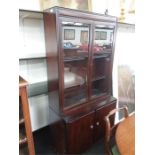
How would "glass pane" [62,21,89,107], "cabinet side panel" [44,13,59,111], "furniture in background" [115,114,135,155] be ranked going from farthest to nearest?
"glass pane" [62,21,89,107]
"cabinet side panel" [44,13,59,111]
"furniture in background" [115,114,135,155]

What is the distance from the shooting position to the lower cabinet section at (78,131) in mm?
1813

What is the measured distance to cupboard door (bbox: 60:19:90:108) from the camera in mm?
1705

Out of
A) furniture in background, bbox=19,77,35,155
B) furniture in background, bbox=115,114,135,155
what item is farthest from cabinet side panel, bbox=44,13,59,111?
furniture in background, bbox=115,114,135,155

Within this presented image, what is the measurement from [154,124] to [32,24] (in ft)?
5.97

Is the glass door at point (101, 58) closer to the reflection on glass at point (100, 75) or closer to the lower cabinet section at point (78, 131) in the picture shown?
the reflection on glass at point (100, 75)

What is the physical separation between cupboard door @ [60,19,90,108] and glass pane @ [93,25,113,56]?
161mm

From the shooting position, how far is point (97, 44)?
205cm

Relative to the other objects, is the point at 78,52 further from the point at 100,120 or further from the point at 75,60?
the point at 100,120

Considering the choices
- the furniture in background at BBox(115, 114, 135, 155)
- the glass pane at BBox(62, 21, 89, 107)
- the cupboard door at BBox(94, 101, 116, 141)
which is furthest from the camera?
the cupboard door at BBox(94, 101, 116, 141)

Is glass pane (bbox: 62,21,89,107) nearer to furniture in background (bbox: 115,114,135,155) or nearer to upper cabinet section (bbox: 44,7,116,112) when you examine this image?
upper cabinet section (bbox: 44,7,116,112)

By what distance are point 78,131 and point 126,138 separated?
75 centimetres

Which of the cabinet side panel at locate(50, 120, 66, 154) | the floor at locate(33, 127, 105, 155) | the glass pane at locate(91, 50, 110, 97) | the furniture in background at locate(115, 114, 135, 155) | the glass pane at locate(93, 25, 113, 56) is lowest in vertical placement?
the floor at locate(33, 127, 105, 155)

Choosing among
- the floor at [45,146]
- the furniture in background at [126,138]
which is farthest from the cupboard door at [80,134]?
the furniture in background at [126,138]
